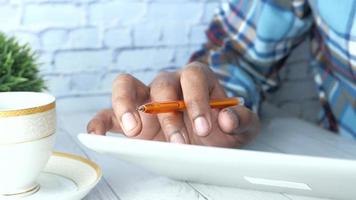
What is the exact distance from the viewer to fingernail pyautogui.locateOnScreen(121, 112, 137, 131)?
0.64 meters

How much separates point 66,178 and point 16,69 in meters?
0.20

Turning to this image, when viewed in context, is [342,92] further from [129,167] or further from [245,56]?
[129,167]

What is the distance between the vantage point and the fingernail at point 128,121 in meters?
0.64

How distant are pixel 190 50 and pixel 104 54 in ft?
0.70

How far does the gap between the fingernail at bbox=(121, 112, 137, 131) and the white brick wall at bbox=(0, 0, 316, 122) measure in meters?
0.59

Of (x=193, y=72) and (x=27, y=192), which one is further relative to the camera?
(x=193, y=72)

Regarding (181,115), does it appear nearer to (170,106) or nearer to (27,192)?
(170,106)

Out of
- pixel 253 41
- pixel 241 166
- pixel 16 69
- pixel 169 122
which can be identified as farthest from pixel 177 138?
pixel 253 41

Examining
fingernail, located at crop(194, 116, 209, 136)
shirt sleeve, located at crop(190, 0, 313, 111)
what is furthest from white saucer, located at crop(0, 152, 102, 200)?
shirt sleeve, located at crop(190, 0, 313, 111)

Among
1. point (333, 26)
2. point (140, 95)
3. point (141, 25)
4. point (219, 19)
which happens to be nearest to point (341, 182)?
point (140, 95)

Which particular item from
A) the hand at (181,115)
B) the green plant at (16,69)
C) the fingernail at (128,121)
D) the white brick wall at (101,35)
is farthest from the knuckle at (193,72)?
the white brick wall at (101,35)

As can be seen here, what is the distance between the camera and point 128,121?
0.65m

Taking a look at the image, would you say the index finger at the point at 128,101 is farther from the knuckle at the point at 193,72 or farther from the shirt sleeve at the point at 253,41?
the shirt sleeve at the point at 253,41

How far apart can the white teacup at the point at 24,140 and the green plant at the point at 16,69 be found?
144 mm
